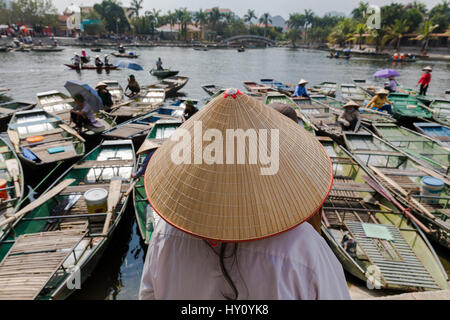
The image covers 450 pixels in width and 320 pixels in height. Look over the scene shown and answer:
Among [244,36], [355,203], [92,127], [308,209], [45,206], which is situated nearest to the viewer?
[308,209]

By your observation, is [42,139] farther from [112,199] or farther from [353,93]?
[353,93]

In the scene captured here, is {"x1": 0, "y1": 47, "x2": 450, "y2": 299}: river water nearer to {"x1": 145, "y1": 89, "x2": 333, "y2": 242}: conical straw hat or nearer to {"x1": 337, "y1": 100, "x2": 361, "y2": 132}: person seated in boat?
{"x1": 145, "y1": 89, "x2": 333, "y2": 242}: conical straw hat

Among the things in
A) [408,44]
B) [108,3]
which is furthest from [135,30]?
[408,44]

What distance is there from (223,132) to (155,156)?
0.57 meters

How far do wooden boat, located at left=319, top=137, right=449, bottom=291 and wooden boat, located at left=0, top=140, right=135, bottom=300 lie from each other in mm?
4301

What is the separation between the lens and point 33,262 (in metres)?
3.94

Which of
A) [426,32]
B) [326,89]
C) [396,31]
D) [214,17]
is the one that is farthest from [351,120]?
[214,17]

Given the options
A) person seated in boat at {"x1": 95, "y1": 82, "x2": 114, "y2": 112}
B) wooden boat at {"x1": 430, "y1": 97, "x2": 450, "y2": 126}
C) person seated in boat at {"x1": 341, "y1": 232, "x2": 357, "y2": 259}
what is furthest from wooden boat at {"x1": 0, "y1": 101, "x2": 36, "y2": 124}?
wooden boat at {"x1": 430, "y1": 97, "x2": 450, "y2": 126}

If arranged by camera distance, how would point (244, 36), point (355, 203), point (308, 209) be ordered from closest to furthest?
point (308, 209), point (355, 203), point (244, 36)

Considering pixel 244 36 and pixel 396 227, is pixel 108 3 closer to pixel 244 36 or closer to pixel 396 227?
pixel 244 36

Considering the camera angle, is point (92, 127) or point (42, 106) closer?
point (92, 127)

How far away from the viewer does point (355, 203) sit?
6164 millimetres

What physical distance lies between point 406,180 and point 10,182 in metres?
10.1

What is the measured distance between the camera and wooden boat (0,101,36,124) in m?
11.9
